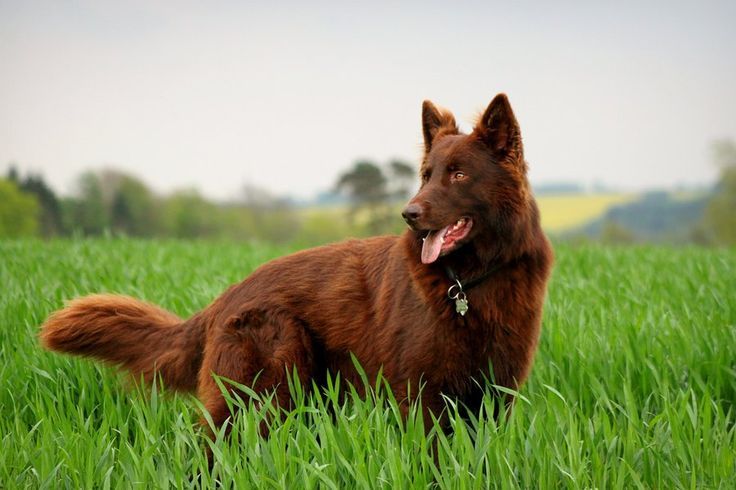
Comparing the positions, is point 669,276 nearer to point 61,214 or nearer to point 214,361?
point 214,361

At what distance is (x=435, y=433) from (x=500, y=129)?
1506 millimetres

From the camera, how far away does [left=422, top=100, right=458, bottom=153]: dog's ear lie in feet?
13.1

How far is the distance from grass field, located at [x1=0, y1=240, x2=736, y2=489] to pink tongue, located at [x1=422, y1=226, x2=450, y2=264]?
686 mm

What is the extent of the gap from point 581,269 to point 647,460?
5.90m

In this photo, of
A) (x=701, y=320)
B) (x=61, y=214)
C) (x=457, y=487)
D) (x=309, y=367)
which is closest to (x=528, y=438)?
(x=457, y=487)

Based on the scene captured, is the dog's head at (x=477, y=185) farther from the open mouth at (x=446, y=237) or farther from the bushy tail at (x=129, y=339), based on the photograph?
the bushy tail at (x=129, y=339)

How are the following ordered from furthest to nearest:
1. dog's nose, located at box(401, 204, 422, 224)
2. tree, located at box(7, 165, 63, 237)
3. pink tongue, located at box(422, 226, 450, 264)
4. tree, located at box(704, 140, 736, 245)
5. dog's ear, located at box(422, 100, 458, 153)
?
tree, located at box(704, 140, 736, 245) < tree, located at box(7, 165, 63, 237) < dog's ear, located at box(422, 100, 458, 153) < pink tongue, located at box(422, 226, 450, 264) < dog's nose, located at box(401, 204, 422, 224)

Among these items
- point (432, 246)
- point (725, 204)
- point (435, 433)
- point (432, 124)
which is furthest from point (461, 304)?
point (725, 204)

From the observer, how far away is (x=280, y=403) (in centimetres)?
375

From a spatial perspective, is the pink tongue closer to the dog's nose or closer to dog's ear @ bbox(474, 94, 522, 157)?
the dog's nose

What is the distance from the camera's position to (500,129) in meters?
3.66

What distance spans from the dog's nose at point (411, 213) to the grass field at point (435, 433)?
826mm

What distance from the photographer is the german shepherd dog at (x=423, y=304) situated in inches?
141

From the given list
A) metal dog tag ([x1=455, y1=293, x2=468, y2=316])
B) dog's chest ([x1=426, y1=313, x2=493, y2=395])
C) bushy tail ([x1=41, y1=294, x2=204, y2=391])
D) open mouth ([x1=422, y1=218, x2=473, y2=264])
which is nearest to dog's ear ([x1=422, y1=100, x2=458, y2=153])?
open mouth ([x1=422, y1=218, x2=473, y2=264])
